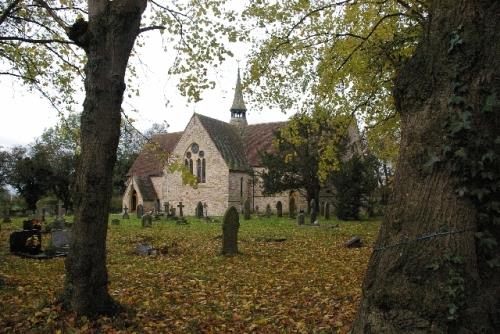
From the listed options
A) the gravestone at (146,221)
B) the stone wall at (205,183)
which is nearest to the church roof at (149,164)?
the stone wall at (205,183)

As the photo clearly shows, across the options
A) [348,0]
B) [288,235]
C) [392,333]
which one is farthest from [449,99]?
[288,235]

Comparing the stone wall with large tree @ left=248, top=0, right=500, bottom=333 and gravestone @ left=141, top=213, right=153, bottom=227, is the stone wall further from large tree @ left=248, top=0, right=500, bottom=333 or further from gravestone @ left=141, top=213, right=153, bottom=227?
large tree @ left=248, top=0, right=500, bottom=333

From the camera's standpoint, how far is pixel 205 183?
127 ft

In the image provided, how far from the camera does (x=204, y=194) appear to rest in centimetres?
3866

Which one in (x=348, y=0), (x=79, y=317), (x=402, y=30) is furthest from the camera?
(x=402, y=30)

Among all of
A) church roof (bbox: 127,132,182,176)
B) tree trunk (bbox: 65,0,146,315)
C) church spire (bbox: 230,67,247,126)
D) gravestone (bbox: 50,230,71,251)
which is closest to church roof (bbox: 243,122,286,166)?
church spire (bbox: 230,67,247,126)

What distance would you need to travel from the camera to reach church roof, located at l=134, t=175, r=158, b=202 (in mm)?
40938

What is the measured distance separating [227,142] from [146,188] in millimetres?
8896

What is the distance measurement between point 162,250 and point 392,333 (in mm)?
9599

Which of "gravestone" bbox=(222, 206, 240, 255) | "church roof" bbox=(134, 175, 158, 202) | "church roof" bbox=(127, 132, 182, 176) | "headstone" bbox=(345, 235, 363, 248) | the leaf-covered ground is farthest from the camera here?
"church roof" bbox=(127, 132, 182, 176)

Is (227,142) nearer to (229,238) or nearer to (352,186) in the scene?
(352,186)

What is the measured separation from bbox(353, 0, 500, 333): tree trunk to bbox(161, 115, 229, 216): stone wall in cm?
3351

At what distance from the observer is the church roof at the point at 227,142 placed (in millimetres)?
38312

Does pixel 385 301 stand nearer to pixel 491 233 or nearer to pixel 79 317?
pixel 491 233
